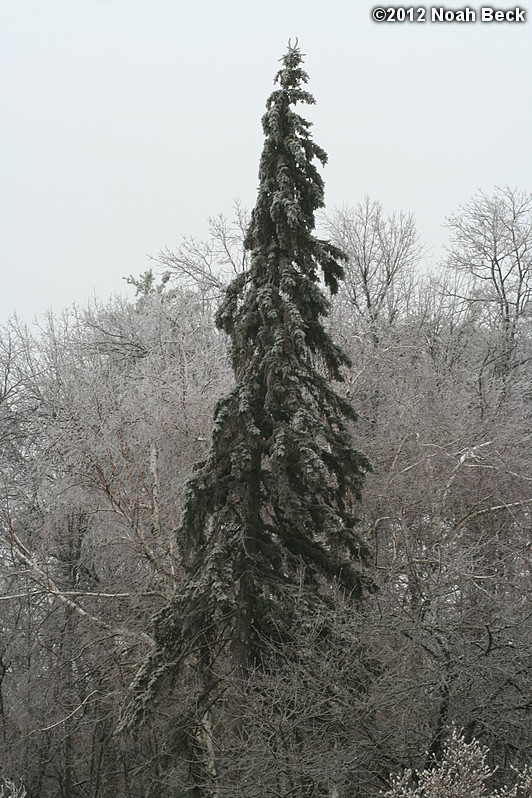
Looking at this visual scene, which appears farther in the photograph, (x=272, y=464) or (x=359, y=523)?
(x=359, y=523)

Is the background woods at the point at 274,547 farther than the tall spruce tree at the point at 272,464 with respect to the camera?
No

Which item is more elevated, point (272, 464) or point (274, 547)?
point (272, 464)

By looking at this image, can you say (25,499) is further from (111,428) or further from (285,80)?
(285,80)

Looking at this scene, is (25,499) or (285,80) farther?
(25,499)

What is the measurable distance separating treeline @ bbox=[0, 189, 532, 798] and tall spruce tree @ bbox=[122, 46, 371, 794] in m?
0.67

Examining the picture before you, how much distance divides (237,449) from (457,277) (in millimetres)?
18838

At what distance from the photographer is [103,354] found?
24.5 meters

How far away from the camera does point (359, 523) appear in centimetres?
1242

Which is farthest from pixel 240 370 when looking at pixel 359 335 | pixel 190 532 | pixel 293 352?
pixel 359 335

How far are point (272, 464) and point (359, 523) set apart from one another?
2.23m

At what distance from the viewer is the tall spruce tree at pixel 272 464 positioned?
1078 cm

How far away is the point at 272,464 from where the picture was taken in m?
10.7

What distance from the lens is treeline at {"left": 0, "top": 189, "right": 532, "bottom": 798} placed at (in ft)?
32.9

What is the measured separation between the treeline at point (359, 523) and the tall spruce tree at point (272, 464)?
26.4 inches
